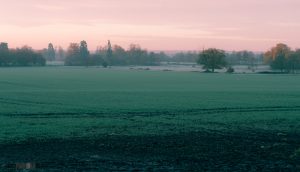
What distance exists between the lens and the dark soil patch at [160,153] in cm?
2114

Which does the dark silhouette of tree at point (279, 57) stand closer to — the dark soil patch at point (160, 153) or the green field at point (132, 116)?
the green field at point (132, 116)

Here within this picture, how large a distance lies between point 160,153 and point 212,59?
146 metres

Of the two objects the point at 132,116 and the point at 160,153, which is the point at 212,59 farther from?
the point at 160,153

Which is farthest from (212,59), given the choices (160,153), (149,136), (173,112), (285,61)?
(160,153)

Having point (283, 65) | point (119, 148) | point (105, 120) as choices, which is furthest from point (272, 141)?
point (283, 65)

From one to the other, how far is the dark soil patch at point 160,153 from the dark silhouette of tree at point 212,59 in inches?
5460

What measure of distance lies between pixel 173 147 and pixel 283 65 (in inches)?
5935

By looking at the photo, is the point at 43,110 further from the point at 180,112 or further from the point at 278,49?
the point at 278,49

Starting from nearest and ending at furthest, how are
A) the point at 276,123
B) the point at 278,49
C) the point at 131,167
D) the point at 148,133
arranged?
the point at 131,167 < the point at 148,133 < the point at 276,123 < the point at 278,49

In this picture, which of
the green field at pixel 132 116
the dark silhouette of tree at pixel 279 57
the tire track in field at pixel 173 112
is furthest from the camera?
the dark silhouette of tree at pixel 279 57

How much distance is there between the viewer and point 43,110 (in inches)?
1704

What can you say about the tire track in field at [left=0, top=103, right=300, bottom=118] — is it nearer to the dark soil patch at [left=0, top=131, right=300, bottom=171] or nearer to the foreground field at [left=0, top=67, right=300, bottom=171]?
the foreground field at [left=0, top=67, right=300, bottom=171]

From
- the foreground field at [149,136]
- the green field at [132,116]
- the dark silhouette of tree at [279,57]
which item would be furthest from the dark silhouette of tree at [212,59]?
the foreground field at [149,136]

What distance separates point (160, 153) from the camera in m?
24.3
